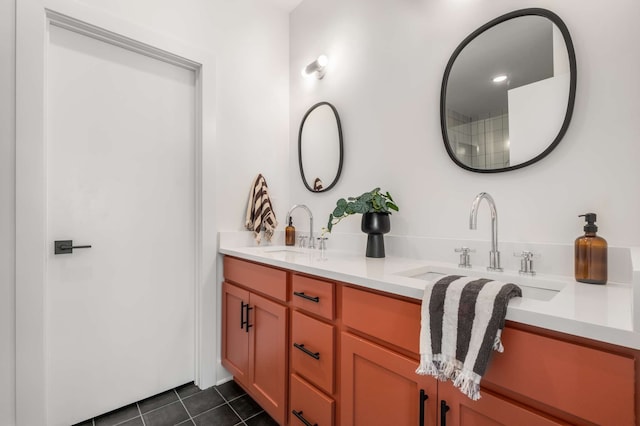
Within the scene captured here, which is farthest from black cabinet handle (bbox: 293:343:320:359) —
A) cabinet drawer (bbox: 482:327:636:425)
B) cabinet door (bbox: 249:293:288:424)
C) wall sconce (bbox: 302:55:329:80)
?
wall sconce (bbox: 302:55:329:80)

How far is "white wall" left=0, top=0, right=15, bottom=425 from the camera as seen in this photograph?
135 centimetres

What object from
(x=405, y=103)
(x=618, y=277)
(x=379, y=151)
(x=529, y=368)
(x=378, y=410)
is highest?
(x=405, y=103)

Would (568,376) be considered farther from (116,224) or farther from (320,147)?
(116,224)

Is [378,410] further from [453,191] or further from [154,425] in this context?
[154,425]

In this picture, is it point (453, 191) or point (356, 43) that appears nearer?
point (453, 191)

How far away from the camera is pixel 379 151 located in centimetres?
175

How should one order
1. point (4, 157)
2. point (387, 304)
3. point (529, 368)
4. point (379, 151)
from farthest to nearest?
point (379, 151) < point (4, 157) < point (387, 304) < point (529, 368)

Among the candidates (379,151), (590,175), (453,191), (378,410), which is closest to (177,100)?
(379,151)

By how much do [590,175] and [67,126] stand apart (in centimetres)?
236

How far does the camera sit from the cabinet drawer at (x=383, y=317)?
0.89 metres

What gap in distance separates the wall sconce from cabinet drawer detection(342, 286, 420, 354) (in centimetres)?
162

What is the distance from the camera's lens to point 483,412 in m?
0.75

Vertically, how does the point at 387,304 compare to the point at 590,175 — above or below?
below

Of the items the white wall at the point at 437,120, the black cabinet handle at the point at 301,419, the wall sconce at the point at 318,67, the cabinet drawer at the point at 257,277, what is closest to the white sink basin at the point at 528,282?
the white wall at the point at 437,120
